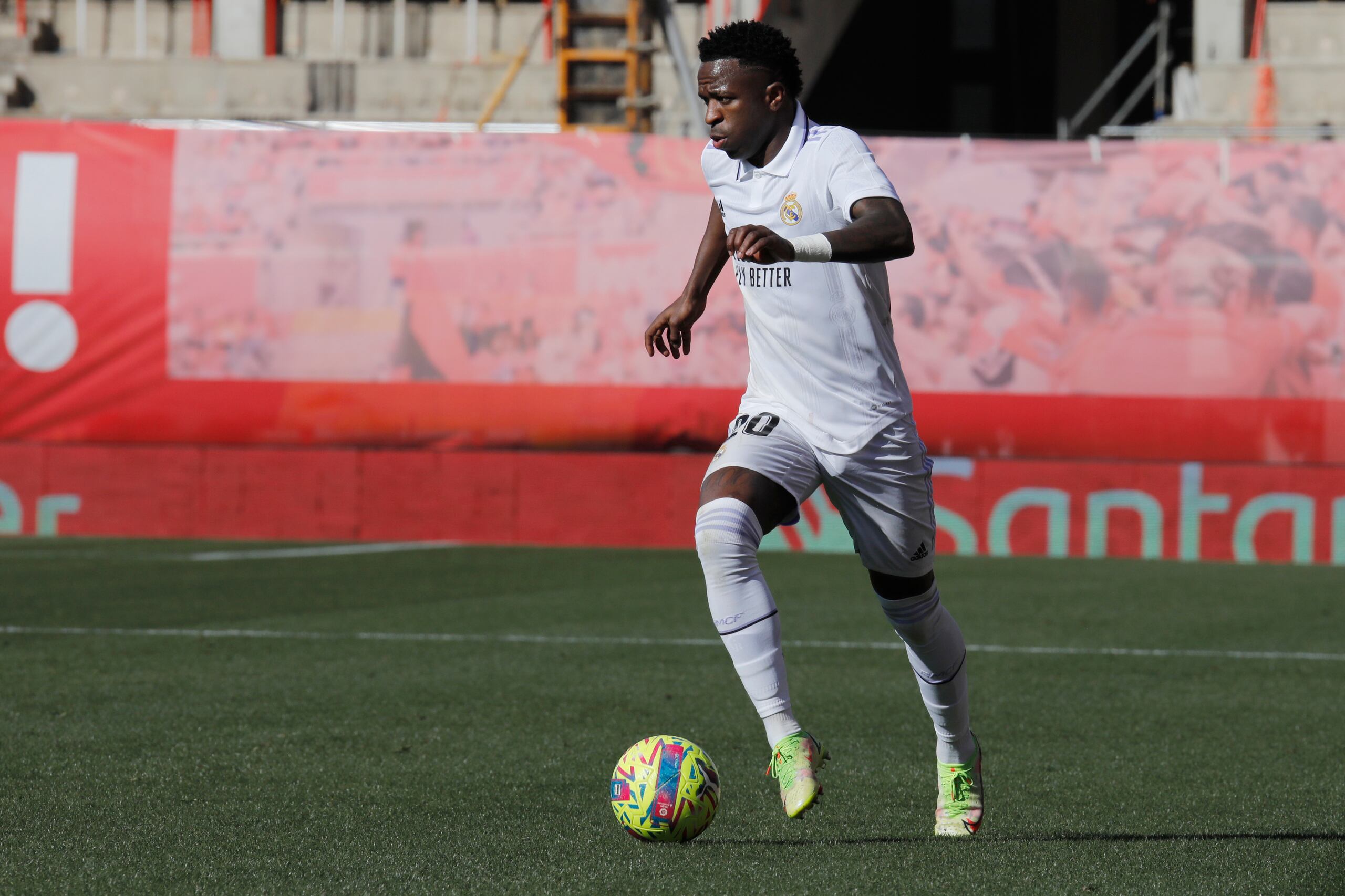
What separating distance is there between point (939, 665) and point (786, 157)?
1409 mm

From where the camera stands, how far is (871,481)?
4.50 meters

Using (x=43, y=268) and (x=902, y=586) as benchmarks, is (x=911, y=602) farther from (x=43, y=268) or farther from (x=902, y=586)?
(x=43, y=268)

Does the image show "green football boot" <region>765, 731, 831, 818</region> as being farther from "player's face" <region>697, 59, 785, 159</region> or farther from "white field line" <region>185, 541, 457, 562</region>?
"white field line" <region>185, 541, 457, 562</region>

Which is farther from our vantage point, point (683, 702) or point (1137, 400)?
point (1137, 400)

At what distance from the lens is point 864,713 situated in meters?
6.66

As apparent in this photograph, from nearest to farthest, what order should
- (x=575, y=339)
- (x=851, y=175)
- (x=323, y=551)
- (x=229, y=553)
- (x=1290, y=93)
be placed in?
(x=851, y=175)
(x=229, y=553)
(x=323, y=551)
(x=575, y=339)
(x=1290, y=93)

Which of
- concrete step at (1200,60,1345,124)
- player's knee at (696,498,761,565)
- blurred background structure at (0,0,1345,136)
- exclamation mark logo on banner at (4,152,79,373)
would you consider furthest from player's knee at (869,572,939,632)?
concrete step at (1200,60,1345,124)

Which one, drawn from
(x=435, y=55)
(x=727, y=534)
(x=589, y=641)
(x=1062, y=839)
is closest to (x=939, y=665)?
(x=1062, y=839)

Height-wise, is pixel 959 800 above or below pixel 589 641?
above

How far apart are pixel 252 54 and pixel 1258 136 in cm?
1490

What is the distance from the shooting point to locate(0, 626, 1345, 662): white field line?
27.9ft

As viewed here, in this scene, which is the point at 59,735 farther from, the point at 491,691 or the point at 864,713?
the point at 864,713

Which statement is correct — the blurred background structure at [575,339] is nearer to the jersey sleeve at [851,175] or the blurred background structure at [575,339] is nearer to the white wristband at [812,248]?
the jersey sleeve at [851,175]

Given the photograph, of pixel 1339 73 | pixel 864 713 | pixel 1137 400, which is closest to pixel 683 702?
pixel 864 713
